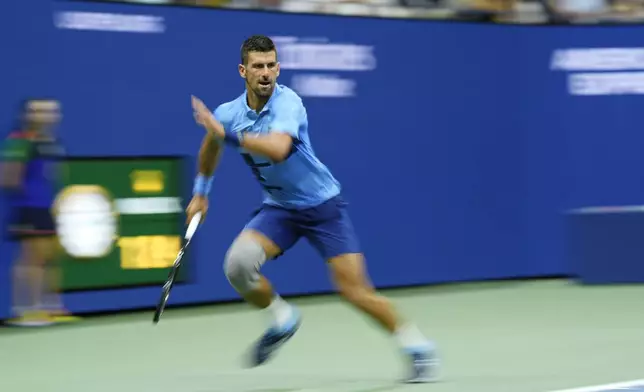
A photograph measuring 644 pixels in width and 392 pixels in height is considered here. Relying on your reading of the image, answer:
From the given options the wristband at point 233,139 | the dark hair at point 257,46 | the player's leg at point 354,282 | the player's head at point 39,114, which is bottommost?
the player's leg at point 354,282

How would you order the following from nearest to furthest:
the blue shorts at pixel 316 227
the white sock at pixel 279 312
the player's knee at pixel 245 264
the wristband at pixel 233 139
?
the wristband at pixel 233 139, the player's knee at pixel 245 264, the blue shorts at pixel 316 227, the white sock at pixel 279 312

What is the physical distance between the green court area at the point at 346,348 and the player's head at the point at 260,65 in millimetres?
1576

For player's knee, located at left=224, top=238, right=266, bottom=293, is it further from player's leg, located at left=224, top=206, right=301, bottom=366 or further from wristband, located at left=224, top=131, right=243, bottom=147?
wristband, located at left=224, top=131, right=243, bottom=147

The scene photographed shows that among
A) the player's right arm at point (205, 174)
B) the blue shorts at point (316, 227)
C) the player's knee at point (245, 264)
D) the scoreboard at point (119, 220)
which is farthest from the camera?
the scoreboard at point (119, 220)

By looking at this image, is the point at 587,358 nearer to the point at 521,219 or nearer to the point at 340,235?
the point at 340,235

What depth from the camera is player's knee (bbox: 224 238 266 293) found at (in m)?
6.85

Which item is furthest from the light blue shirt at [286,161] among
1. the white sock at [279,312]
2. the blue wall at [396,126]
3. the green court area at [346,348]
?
the blue wall at [396,126]

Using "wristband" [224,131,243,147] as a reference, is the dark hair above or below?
above

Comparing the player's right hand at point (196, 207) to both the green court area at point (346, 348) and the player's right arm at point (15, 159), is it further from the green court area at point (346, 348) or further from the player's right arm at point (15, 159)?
the player's right arm at point (15, 159)

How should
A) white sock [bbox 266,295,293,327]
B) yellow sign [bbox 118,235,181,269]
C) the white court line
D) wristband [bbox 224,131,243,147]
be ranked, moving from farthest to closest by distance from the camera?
yellow sign [bbox 118,235,181,269], white sock [bbox 266,295,293,327], the white court line, wristband [bbox 224,131,243,147]

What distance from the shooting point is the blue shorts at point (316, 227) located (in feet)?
22.9

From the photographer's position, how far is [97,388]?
7207 mm

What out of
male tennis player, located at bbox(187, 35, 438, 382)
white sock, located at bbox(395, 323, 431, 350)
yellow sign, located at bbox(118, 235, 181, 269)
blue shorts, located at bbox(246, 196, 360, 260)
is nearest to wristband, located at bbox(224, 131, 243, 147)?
male tennis player, located at bbox(187, 35, 438, 382)

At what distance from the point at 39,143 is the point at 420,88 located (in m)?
4.09
